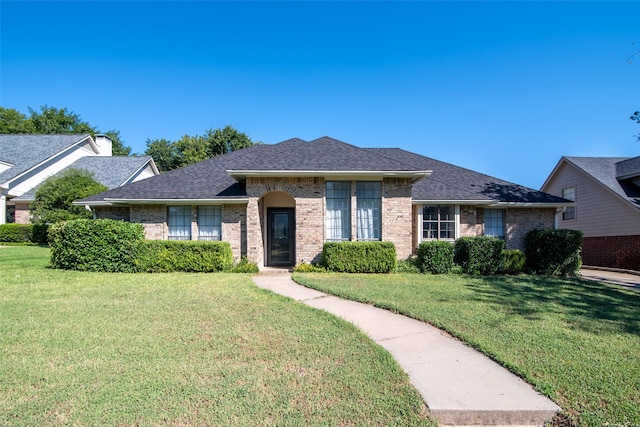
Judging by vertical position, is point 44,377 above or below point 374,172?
below

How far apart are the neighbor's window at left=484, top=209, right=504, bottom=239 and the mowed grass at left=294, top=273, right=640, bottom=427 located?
371 cm

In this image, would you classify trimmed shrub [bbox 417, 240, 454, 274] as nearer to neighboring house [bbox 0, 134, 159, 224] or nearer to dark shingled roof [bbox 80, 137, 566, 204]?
dark shingled roof [bbox 80, 137, 566, 204]

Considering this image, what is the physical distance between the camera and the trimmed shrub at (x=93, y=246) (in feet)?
37.3

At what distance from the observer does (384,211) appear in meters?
12.6

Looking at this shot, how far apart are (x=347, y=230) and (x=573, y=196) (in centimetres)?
1562

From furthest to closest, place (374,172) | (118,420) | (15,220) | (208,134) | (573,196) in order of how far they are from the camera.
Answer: (208,134) < (15,220) < (573,196) < (374,172) < (118,420)

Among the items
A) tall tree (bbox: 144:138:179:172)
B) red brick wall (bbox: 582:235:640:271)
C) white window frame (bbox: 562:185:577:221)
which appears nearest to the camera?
red brick wall (bbox: 582:235:640:271)

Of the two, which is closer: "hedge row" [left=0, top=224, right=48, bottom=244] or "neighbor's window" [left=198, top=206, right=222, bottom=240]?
"neighbor's window" [left=198, top=206, right=222, bottom=240]

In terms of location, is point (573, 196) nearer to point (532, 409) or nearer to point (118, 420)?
point (532, 409)

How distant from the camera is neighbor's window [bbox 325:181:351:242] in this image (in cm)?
1273

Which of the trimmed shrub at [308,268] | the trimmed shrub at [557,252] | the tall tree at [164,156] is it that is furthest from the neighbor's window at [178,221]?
the tall tree at [164,156]

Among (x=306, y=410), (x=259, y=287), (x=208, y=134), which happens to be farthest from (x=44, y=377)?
(x=208, y=134)

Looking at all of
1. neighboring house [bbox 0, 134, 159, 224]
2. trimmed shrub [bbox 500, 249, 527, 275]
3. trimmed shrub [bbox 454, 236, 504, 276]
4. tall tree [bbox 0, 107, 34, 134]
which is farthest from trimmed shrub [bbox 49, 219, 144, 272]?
tall tree [bbox 0, 107, 34, 134]

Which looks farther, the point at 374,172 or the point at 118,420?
the point at 374,172
